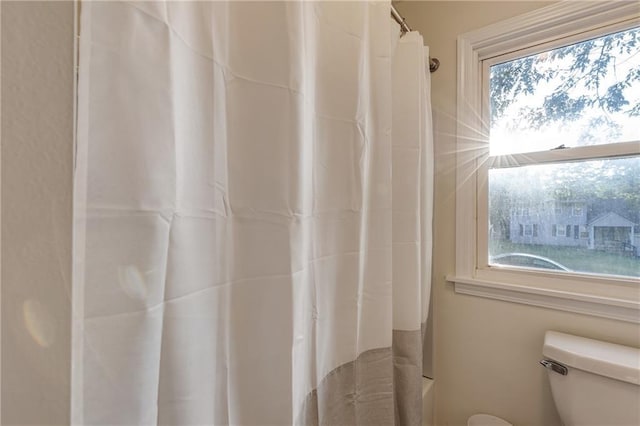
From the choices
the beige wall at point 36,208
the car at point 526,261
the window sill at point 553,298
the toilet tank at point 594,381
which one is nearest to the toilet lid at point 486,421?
the toilet tank at point 594,381

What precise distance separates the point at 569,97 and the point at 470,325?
98 cm

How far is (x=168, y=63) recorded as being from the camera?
0.39 meters

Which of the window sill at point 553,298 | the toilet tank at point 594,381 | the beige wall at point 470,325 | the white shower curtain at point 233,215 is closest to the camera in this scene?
the white shower curtain at point 233,215

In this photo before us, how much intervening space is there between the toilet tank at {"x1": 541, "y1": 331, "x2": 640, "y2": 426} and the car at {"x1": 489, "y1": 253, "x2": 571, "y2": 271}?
26cm

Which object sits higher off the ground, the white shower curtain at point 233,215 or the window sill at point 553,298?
the white shower curtain at point 233,215

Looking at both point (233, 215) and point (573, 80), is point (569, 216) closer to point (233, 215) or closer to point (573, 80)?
point (573, 80)

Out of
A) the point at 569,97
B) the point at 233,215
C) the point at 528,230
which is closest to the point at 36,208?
the point at 233,215

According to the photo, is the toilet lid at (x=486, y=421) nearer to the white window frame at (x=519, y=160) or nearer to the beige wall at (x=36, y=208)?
the white window frame at (x=519, y=160)

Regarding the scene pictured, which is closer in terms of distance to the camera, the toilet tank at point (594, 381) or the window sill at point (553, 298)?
the toilet tank at point (594, 381)

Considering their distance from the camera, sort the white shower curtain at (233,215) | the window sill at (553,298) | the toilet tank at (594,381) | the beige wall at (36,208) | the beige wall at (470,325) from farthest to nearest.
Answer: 1. the beige wall at (470,325)
2. the window sill at (553,298)
3. the toilet tank at (594,381)
4. the white shower curtain at (233,215)
5. the beige wall at (36,208)

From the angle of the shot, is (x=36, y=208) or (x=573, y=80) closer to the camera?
(x=36, y=208)

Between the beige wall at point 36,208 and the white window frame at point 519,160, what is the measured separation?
1.28 m

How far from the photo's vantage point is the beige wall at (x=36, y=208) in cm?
21

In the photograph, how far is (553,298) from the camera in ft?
3.32
